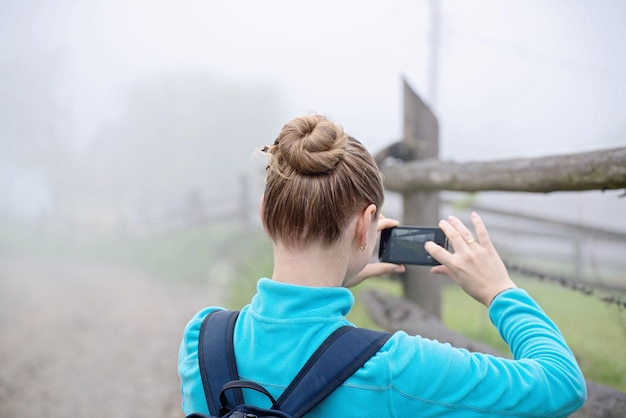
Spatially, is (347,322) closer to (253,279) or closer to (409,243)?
(409,243)

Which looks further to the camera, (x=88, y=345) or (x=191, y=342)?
(x=88, y=345)

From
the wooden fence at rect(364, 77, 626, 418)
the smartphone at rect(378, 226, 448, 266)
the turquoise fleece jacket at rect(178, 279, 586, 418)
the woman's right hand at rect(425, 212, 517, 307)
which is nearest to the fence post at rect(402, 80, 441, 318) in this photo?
the wooden fence at rect(364, 77, 626, 418)

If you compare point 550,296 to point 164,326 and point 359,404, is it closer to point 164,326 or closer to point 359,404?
point 359,404

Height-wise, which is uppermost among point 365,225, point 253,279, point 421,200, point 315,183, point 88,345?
point 315,183

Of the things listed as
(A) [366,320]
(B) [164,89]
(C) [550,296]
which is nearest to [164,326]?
(A) [366,320]

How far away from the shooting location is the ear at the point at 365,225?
37.7 inches

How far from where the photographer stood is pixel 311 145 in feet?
3.03

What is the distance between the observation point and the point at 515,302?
3.19 feet

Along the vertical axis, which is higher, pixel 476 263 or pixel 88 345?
pixel 476 263

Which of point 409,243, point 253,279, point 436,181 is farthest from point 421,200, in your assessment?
point 253,279

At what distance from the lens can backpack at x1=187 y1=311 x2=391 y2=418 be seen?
0.84 meters

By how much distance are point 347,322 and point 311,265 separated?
151 mm

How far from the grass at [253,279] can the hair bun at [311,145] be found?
441mm

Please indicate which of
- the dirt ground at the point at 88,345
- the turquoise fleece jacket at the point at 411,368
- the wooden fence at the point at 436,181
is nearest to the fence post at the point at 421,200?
the wooden fence at the point at 436,181
